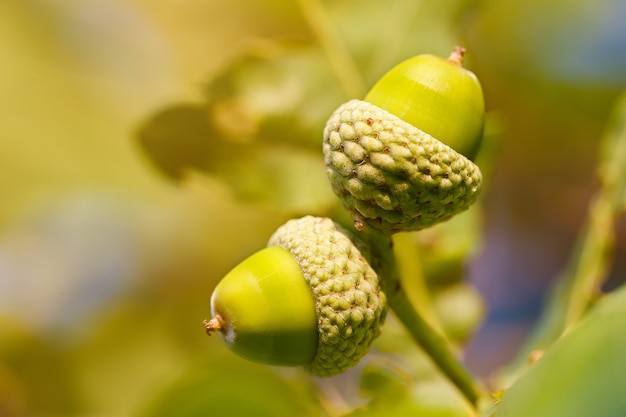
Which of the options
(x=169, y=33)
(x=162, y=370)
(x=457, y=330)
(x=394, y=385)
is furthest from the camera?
(x=169, y=33)

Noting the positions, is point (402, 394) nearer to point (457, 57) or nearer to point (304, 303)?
point (304, 303)

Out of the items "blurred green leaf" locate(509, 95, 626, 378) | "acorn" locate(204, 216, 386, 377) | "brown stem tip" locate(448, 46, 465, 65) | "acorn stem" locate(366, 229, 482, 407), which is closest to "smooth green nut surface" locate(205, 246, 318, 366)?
"acorn" locate(204, 216, 386, 377)

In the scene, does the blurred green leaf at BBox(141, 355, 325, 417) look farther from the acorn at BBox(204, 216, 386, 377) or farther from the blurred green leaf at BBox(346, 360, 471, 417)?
the acorn at BBox(204, 216, 386, 377)

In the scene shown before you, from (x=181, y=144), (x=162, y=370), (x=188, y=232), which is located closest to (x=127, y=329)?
(x=162, y=370)

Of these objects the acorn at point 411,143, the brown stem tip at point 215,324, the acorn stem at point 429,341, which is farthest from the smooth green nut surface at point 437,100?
the brown stem tip at point 215,324

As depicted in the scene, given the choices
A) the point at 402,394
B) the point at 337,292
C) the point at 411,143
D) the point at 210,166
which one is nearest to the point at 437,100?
the point at 411,143

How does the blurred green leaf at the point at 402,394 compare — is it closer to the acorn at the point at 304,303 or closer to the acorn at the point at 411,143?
the acorn at the point at 304,303

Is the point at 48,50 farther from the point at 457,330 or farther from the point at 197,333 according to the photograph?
the point at 457,330
